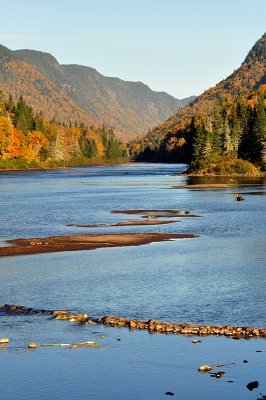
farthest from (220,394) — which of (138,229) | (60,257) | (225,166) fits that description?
(225,166)

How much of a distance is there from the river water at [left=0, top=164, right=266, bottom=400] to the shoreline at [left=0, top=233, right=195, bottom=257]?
76.3 inches

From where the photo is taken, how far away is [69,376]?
998 inches

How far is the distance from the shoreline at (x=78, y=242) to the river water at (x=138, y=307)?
1937 millimetres

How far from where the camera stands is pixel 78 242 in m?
59.7

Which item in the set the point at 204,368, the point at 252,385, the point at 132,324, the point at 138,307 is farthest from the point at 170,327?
the point at 252,385

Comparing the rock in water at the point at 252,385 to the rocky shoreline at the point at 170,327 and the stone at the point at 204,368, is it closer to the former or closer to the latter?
the stone at the point at 204,368

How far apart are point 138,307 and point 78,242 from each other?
25.1 meters

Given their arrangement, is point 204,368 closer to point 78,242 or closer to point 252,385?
point 252,385

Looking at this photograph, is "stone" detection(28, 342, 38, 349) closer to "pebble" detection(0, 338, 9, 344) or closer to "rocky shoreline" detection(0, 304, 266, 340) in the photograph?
"pebble" detection(0, 338, 9, 344)

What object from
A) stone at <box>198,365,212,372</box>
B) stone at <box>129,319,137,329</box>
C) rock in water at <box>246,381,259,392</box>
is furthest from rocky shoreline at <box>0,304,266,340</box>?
rock in water at <box>246,381,259,392</box>

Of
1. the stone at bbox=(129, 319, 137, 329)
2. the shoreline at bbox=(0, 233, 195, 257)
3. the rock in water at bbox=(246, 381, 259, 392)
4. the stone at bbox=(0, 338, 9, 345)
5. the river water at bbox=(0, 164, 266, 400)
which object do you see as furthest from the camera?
the shoreline at bbox=(0, 233, 195, 257)

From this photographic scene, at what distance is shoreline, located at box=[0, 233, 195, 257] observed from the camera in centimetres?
5544

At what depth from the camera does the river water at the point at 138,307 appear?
80.8 feet

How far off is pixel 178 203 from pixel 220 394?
78613mm
